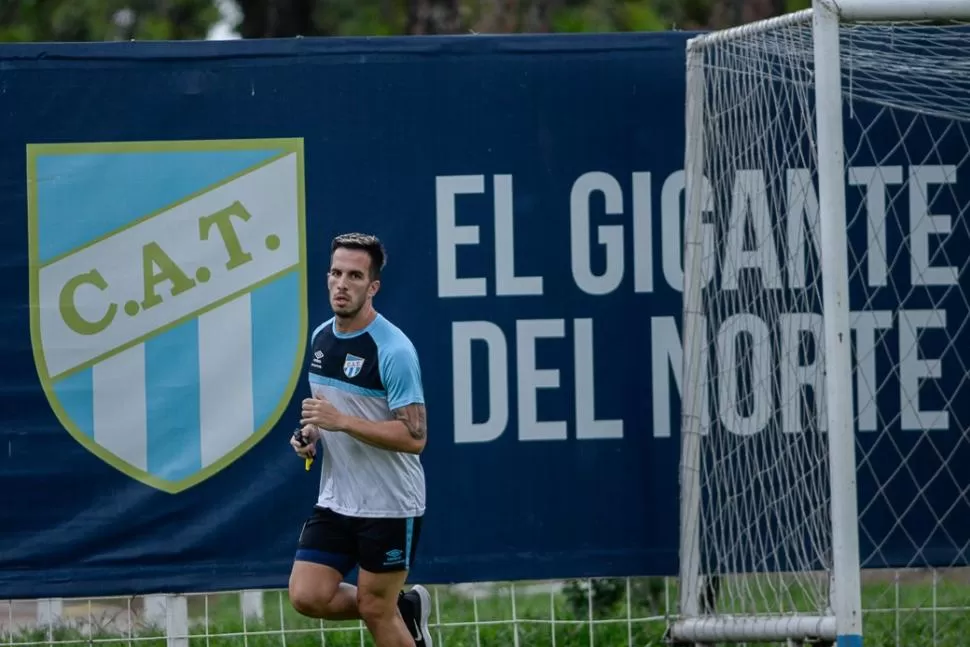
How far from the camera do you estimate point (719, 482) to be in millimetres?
6445

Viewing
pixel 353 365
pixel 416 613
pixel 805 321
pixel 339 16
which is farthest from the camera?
pixel 339 16

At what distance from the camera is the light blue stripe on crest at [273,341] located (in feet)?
20.7

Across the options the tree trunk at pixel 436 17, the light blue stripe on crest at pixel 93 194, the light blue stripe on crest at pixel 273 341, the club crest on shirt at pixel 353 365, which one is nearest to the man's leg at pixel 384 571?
the club crest on shirt at pixel 353 365

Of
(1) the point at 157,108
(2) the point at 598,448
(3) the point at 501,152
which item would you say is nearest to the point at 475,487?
(2) the point at 598,448

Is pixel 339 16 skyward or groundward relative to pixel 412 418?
skyward

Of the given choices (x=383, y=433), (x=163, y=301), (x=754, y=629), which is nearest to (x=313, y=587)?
(x=383, y=433)

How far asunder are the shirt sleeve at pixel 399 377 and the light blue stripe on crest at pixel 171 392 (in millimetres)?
1087

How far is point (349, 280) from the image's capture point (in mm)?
5555

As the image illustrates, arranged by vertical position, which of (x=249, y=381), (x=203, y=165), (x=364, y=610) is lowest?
(x=364, y=610)

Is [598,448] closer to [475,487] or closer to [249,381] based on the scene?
[475,487]

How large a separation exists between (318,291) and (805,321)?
80.8 inches

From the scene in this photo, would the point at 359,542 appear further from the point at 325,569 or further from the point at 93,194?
the point at 93,194

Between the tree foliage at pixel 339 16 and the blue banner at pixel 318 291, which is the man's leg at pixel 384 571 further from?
the tree foliage at pixel 339 16

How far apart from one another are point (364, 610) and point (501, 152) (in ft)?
6.59
